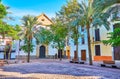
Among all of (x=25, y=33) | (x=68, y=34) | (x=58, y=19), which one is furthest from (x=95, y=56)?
(x=25, y=33)

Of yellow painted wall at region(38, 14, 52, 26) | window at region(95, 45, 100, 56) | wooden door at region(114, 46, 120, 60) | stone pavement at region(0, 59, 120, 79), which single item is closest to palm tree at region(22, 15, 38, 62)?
window at region(95, 45, 100, 56)

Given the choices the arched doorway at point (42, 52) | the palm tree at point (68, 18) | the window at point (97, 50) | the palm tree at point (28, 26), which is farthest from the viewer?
the arched doorway at point (42, 52)

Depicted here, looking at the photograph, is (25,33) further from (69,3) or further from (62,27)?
(69,3)

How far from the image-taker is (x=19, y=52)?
6372 cm

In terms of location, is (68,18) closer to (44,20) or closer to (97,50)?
(97,50)

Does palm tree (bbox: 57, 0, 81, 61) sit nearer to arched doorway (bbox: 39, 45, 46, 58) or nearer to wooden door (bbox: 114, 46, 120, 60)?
wooden door (bbox: 114, 46, 120, 60)

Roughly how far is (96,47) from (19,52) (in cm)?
2728

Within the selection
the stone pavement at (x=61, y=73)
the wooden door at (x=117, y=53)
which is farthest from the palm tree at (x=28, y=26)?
the stone pavement at (x=61, y=73)

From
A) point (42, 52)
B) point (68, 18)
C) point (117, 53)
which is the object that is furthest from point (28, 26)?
point (42, 52)

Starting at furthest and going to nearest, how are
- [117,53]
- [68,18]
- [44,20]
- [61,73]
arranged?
[44,20] → [68,18] → [117,53] → [61,73]

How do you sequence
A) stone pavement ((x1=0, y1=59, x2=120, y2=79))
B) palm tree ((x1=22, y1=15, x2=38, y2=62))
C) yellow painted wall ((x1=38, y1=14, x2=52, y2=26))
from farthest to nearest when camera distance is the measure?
yellow painted wall ((x1=38, y1=14, x2=52, y2=26))
palm tree ((x1=22, y1=15, x2=38, y2=62))
stone pavement ((x1=0, y1=59, x2=120, y2=79))

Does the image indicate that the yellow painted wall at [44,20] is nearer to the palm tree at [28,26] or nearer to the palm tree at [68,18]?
the palm tree at [68,18]

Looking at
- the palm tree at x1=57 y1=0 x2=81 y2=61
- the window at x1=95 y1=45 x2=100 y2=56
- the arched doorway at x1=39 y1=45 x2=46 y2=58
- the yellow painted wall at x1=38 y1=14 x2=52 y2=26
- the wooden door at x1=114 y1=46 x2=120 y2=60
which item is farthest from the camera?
the yellow painted wall at x1=38 y1=14 x2=52 y2=26

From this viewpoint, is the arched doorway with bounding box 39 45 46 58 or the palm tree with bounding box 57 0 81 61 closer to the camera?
the palm tree with bounding box 57 0 81 61
